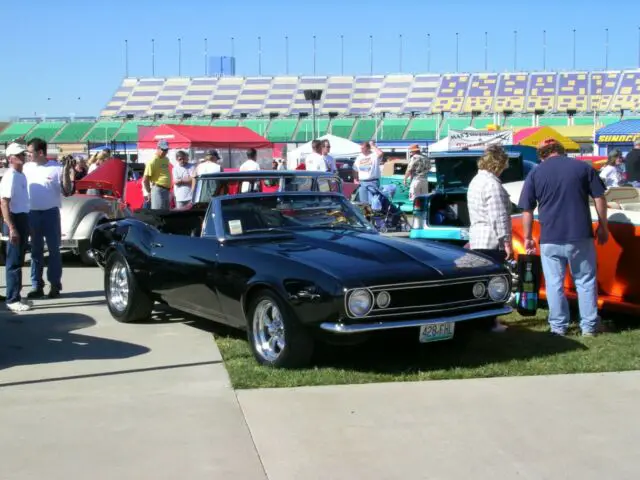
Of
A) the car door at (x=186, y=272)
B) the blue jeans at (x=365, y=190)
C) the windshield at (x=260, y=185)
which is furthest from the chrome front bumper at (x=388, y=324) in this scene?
the blue jeans at (x=365, y=190)

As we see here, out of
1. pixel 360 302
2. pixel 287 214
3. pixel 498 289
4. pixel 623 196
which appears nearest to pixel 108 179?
pixel 287 214

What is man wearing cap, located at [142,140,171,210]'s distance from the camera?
14352mm

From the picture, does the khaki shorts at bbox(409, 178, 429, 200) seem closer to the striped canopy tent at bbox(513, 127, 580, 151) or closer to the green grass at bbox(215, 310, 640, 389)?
the green grass at bbox(215, 310, 640, 389)

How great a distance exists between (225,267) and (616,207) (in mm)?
4055

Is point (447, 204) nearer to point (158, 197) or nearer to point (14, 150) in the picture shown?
point (158, 197)

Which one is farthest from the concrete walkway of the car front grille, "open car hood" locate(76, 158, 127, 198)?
"open car hood" locate(76, 158, 127, 198)

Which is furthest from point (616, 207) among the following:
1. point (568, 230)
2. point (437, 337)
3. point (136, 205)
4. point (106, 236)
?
point (136, 205)

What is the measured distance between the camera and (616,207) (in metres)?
8.27

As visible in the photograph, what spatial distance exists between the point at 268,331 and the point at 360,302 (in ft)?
3.00

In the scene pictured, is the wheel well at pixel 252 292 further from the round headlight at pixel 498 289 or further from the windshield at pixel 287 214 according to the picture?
the round headlight at pixel 498 289

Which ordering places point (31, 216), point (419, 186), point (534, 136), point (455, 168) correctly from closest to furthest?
Result: point (31, 216)
point (455, 168)
point (419, 186)
point (534, 136)

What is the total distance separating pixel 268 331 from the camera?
632 cm

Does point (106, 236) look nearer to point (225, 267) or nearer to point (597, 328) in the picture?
point (225, 267)

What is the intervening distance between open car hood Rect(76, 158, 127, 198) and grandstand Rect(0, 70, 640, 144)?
45593 millimetres
